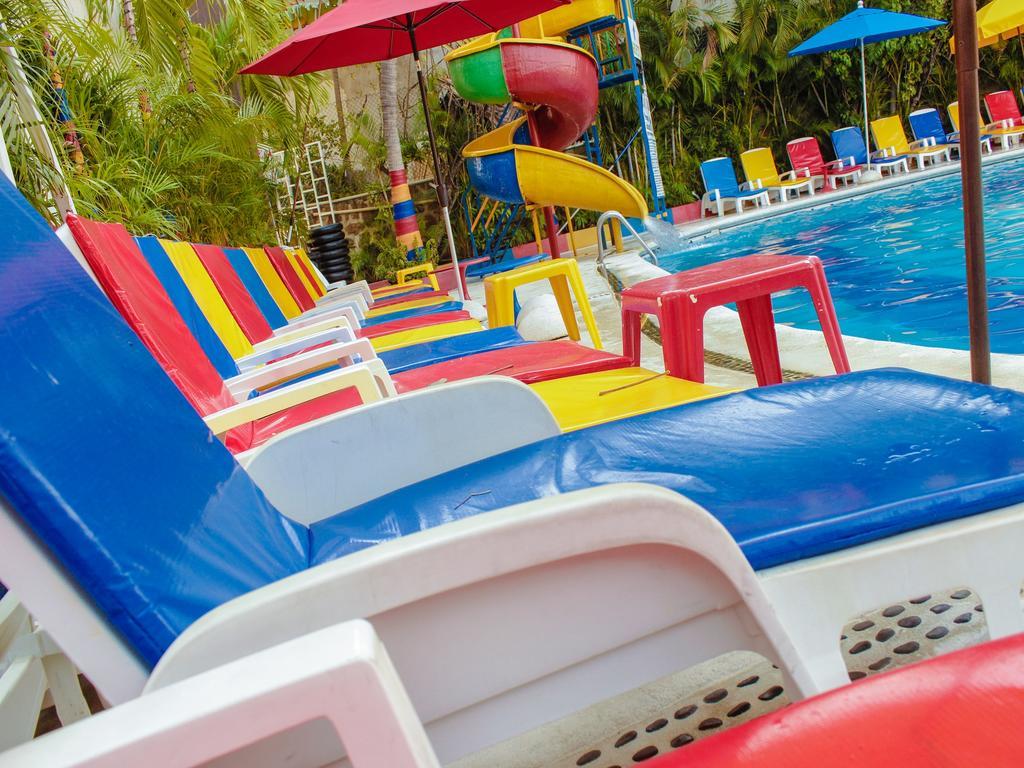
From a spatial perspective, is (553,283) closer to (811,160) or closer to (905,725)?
(905,725)

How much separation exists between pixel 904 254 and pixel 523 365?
601 centimetres

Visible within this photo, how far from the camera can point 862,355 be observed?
11.6 feet

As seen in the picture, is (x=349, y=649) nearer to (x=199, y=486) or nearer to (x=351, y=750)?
(x=351, y=750)

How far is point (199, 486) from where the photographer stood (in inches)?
50.5

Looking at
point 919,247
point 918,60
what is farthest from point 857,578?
point 918,60

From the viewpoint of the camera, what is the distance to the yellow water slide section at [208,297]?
3650 mm

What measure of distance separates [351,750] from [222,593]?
0.49 m

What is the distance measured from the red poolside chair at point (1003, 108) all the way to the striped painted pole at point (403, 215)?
10.4m

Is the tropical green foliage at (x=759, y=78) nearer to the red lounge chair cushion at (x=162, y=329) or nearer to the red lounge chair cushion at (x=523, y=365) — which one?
the red lounge chair cushion at (x=523, y=365)

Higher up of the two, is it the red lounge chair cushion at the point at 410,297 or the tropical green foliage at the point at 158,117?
the tropical green foliage at the point at 158,117

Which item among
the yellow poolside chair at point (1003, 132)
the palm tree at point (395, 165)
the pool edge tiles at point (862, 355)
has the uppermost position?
the palm tree at point (395, 165)

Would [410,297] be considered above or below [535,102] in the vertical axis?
below

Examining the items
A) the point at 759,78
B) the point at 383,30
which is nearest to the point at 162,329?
the point at 383,30

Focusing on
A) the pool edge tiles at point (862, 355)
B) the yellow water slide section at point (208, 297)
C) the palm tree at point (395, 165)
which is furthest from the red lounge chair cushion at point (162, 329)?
the palm tree at point (395, 165)
